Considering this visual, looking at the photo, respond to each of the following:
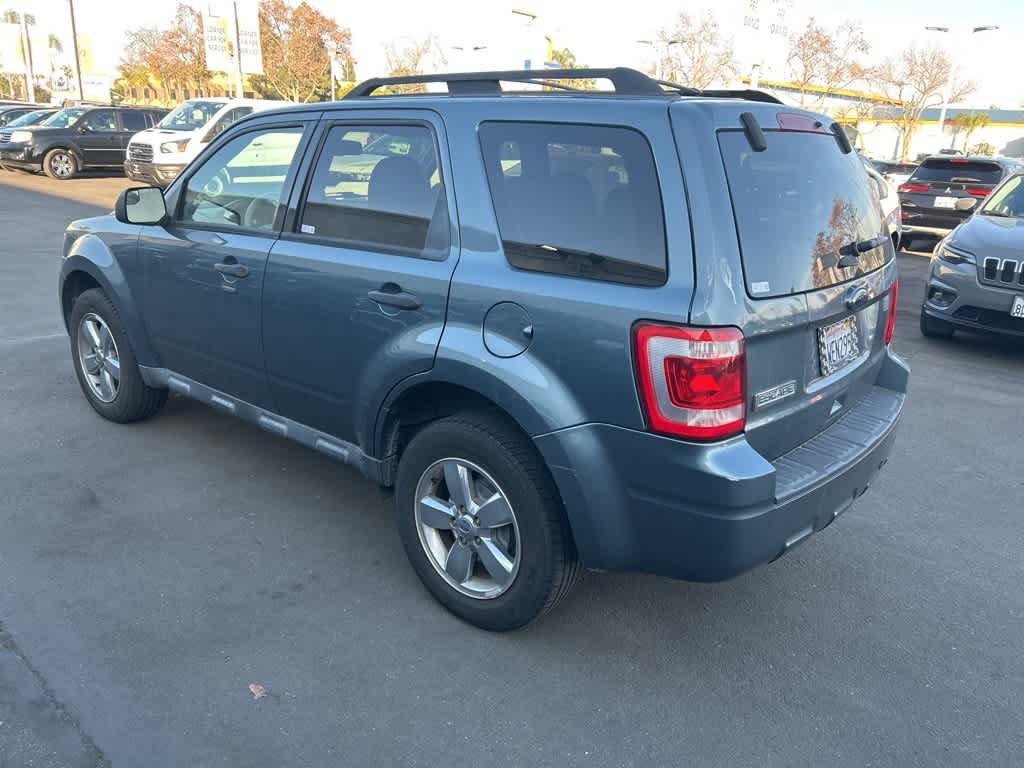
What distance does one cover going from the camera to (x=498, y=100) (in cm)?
294

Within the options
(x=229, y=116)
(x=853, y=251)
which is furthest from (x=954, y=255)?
(x=229, y=116)

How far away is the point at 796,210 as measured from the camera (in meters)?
2.74

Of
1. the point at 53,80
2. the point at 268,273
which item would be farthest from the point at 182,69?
the point at 53,80

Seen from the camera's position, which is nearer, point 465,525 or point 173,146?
point 465,525

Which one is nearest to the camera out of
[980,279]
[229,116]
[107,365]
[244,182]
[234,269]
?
[234,269]

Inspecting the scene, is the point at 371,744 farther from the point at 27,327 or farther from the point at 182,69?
the point at 182,69

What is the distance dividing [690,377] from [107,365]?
3714 millimetres

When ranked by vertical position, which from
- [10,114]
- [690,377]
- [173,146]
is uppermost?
[10,114]

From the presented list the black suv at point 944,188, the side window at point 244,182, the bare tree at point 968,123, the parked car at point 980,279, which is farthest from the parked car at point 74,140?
the bare tree at point 968,123

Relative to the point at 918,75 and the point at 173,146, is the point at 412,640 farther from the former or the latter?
the point at 918,75

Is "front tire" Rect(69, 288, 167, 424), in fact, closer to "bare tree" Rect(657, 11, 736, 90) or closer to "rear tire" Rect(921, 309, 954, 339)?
Answer: "rear tire" Rect(921, 309, 954, 339)

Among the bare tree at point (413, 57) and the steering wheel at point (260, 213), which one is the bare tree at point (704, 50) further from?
the steering wheel at point (260, 213)

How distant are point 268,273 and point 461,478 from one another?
131 centimetres

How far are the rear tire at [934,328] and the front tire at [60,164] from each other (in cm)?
1945
